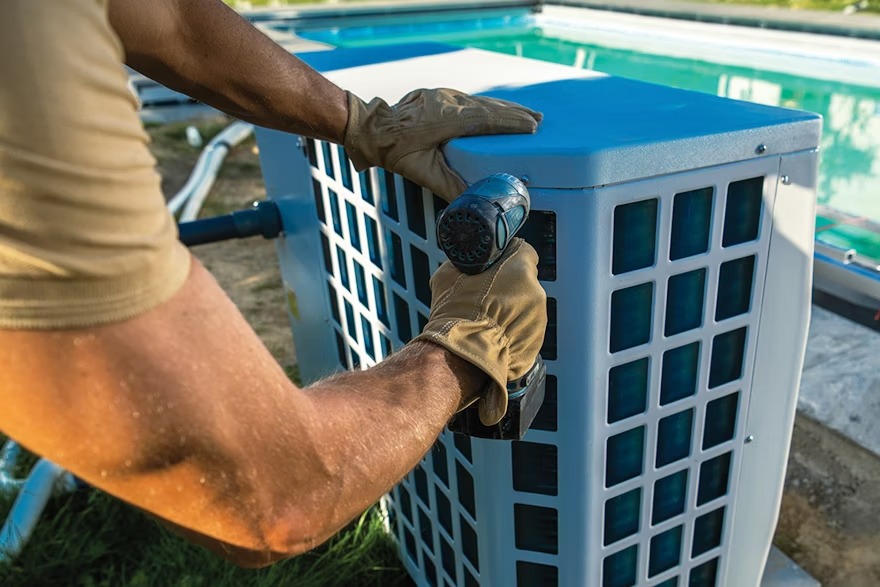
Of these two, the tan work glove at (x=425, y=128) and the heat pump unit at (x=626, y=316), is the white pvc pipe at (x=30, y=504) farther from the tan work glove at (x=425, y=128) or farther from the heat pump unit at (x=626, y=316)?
the tan work glove at (x=425, y=128)

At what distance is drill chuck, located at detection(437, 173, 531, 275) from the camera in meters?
0.86

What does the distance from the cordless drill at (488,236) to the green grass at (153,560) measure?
1.19 metres

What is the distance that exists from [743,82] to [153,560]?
5647mm

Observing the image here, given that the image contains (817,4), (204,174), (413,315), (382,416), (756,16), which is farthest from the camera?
(817,4)

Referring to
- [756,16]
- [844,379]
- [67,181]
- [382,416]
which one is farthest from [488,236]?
[756,16]

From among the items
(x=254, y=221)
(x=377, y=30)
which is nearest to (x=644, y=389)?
(x=254, y=221)

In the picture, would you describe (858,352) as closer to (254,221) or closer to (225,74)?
(254,221)

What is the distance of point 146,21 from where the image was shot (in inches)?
40.6

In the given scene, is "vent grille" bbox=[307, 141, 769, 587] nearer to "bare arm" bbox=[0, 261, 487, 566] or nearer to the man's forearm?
the man's forearm

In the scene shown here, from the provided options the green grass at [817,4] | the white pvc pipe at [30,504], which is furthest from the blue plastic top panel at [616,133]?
the green grass at [817,4]

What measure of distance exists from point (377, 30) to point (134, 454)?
24.4 ft

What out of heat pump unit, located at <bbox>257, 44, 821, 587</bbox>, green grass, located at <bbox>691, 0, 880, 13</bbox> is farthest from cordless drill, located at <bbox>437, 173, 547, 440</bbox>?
green grass, located at <bbox>691, 0, 880, 13</bbox>

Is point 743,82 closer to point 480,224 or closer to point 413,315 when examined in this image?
point 413,315

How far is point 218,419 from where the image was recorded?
23.6 inches
